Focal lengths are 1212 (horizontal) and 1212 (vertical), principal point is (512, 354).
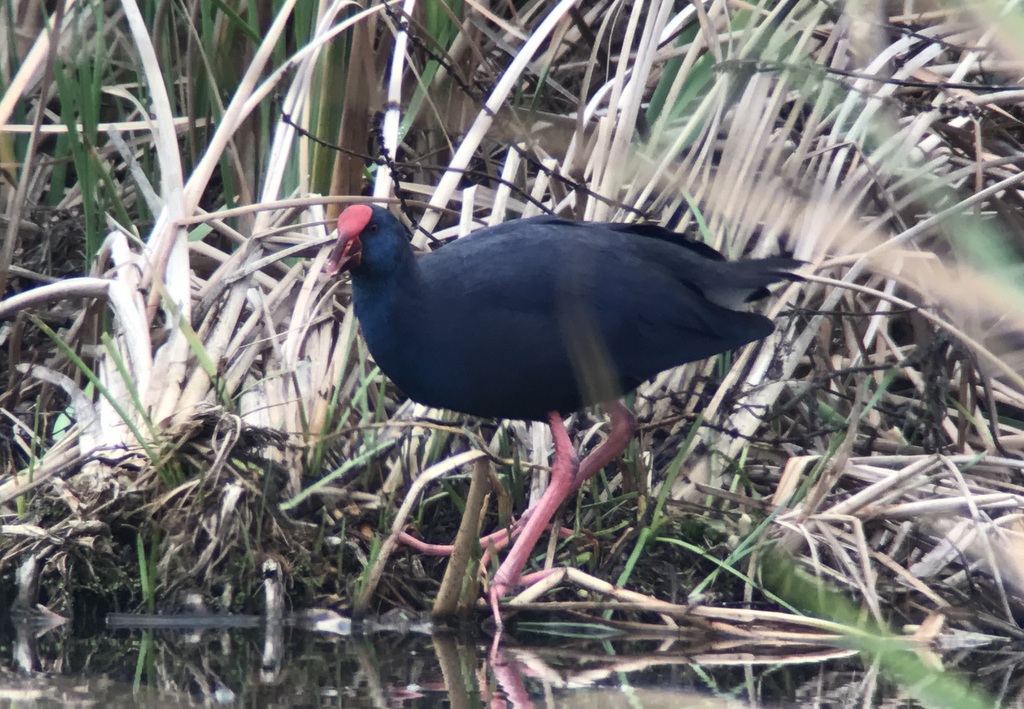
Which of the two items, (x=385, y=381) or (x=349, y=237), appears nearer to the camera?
(x=349, y=237)

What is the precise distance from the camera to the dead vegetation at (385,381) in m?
2.19

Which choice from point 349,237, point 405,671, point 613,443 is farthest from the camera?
point 613,443

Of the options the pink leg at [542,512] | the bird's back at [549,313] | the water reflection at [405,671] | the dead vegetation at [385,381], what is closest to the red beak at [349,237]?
the bird's back at [549,313]

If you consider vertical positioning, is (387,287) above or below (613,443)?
above

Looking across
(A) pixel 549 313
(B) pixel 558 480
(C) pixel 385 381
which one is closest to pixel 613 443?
(B) pixel 558 480

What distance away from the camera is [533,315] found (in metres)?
2.27

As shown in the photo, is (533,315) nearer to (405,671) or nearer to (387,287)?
(387,287)

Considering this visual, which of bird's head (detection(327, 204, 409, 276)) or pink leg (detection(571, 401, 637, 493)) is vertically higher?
bird's head (detection(327, 204, 409, 276))

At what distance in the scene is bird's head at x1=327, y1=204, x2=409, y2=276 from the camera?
2209 millimetres

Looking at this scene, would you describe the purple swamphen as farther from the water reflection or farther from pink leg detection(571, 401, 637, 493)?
the water reflection

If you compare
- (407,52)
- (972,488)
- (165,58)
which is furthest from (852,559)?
(165,58)

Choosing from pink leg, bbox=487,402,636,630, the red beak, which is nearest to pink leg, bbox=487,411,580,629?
pink leg, bbox=487,402,636,630

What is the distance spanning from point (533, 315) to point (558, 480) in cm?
31

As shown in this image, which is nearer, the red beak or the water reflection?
the water reflection
